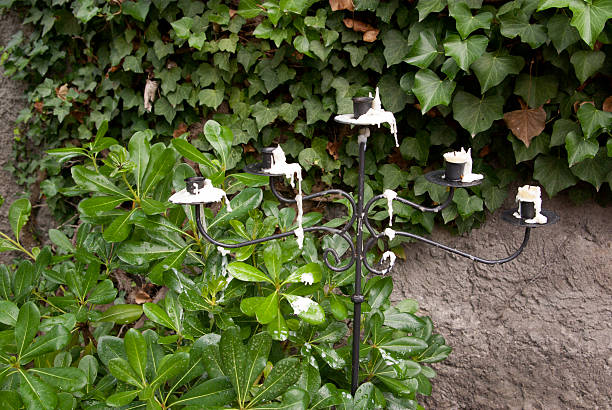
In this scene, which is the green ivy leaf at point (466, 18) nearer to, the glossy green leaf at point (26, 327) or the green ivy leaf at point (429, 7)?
the green ivy leaf at point (429, 7)

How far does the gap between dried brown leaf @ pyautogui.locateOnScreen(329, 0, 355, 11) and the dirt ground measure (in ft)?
2.83

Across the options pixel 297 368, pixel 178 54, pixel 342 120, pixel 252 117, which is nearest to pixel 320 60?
pixel 252 117

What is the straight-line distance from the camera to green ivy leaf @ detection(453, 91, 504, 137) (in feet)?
5.27

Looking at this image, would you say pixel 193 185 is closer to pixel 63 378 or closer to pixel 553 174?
pixel 63 378

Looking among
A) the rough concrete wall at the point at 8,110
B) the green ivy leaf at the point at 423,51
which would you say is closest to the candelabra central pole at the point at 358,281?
Answer: the green ivy leaf at the point at 423,51

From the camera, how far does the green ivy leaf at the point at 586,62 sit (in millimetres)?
1468

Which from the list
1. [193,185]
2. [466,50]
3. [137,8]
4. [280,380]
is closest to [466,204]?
[466,50]

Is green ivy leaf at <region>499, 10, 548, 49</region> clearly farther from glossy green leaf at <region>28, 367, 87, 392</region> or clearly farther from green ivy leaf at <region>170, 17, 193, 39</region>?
glossy green leaf at <region>28, 367, 87, 392</region>

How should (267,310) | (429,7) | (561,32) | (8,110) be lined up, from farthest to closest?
(8,110), (429,7), (561,32), (267,310)

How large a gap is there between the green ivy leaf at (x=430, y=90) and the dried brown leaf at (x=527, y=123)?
223 millimetres

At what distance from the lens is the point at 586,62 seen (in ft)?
4.83

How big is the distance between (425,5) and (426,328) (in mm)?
996

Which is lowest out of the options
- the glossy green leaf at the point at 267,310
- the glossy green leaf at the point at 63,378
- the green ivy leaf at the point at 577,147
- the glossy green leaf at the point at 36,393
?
the glossy green leaf at the point at 63,378

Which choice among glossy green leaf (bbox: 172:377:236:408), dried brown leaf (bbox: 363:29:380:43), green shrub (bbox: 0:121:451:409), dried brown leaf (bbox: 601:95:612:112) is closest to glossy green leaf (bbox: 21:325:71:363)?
green shrub (bbox: 0:121:451:409)
